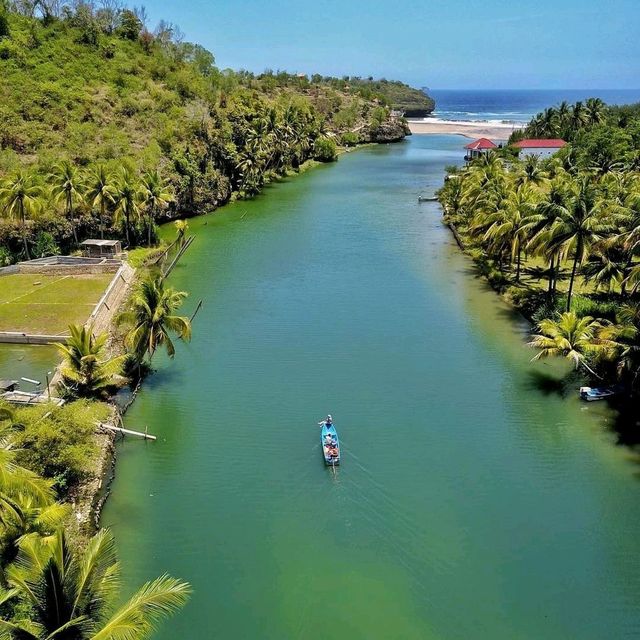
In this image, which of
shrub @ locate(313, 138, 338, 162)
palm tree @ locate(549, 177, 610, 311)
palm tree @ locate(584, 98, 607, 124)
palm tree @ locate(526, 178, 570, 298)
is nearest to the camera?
palm tree @ locate(549, 177, 610, 311)

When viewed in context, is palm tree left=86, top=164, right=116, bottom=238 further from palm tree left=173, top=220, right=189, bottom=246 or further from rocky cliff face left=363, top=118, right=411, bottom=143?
rocky cliff face left=363, top=118, right=411, bottom=143

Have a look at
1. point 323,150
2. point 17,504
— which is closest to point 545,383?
point 17,504

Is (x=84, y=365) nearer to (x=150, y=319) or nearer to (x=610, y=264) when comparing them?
(x=150, y=319)

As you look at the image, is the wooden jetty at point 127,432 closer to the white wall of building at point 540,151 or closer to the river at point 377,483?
the river at point 377,483

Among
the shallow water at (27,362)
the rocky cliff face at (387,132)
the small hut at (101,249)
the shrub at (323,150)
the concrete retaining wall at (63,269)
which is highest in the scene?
the rocky cliff face at (387,132)

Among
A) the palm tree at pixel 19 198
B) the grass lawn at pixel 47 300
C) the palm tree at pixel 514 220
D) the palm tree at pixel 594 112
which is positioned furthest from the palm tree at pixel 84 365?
the palm tree at pixel 594 112

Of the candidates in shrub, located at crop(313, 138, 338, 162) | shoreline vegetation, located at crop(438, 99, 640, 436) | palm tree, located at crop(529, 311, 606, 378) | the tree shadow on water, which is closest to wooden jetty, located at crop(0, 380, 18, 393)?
the tree shadow on water
